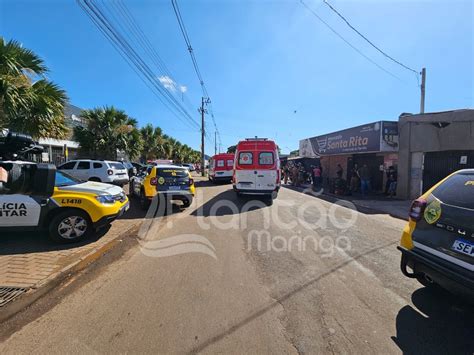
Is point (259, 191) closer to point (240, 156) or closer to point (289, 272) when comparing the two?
point (240, 156)

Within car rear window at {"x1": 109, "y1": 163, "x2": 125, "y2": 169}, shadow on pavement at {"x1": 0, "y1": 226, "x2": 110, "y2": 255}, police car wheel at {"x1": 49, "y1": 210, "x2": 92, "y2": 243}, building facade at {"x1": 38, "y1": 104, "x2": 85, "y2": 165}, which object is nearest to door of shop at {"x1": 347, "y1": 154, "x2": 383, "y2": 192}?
car rear window at {"x1": 109, "y1": 163, "x2": 125, "y2": 169}

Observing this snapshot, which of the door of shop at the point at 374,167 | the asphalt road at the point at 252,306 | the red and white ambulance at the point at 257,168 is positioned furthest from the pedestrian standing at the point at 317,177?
the asphalt road at the point at 252,306

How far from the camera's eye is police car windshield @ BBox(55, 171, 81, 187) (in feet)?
18.5

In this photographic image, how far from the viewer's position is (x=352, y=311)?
120 inches

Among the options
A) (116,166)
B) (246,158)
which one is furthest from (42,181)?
(116,166)

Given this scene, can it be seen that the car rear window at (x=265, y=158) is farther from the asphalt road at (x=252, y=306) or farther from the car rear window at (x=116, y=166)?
the car rear window at (x=116, y=166)

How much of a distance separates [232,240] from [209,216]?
262 centimetres

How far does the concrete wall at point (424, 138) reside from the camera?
1096cm

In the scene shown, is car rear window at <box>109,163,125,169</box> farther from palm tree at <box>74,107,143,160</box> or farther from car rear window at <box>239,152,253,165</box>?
car rear window at <box>239,152,253,165</box>

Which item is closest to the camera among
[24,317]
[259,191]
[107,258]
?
[24,317]

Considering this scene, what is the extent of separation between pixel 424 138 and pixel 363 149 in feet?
10.9

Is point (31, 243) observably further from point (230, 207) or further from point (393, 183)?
point (393, 183)

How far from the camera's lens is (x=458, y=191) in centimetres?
304

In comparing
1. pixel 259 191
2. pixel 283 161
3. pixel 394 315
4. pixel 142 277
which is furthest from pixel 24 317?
pixel 283 161
